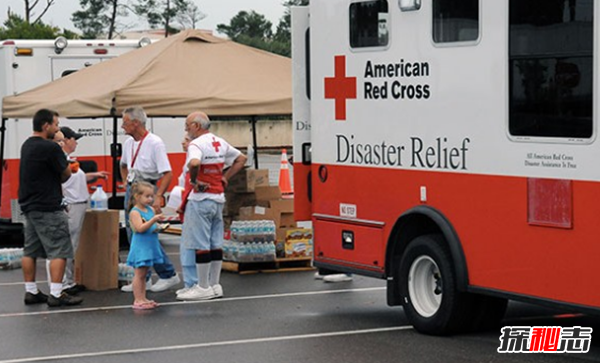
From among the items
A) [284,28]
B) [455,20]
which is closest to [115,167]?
[455,20]

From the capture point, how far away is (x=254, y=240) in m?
13.7

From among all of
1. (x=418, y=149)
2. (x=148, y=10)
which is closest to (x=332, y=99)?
(x=418, y=149)

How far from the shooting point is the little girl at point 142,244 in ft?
37.7

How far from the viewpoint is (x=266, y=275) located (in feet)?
44.8

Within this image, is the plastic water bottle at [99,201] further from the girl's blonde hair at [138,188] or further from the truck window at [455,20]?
the truck window at [455,20]

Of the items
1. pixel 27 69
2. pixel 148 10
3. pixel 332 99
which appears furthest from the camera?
pixel 148 10

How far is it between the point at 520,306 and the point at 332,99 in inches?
98.5

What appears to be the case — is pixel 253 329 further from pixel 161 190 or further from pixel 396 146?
pixel 161 190

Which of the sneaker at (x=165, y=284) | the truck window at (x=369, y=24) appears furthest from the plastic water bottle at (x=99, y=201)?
the truck window at (x=369, y=24)

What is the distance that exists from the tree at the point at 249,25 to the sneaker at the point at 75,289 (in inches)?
1857

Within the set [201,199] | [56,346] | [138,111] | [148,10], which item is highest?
[148,10]

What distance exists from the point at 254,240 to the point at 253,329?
11.4 ft

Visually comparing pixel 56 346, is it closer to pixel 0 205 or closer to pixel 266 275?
pixel 266 275

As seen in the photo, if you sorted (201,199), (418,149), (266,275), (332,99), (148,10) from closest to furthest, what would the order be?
(418,149), (332,99), (201,199), (266,275), (148,10)
